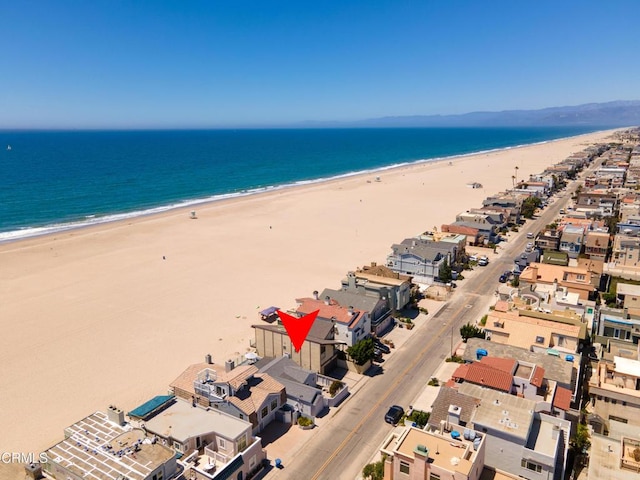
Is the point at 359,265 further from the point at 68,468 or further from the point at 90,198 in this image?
the point at 90,198

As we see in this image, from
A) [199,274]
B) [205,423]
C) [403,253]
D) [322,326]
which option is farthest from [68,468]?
[403,253]

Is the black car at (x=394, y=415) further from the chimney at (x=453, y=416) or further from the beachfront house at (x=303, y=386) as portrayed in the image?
the chimney at (x=453, y=416)

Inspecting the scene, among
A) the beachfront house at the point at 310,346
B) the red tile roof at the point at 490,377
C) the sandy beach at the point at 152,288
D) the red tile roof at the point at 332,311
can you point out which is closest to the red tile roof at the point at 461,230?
the sandy beach at the point at 152,288

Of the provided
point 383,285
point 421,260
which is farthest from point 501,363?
point 421,260

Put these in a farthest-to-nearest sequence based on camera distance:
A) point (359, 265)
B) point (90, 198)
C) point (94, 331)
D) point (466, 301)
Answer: point (90, 198) → point (359, 265) → point (466, 301) → point (94, 331)

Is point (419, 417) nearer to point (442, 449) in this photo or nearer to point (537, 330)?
point (442, 449)

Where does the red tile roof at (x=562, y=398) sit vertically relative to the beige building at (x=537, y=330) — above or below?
below
